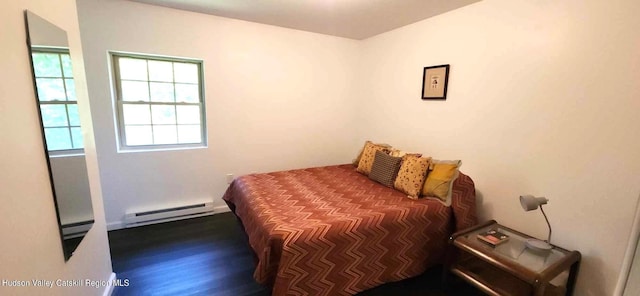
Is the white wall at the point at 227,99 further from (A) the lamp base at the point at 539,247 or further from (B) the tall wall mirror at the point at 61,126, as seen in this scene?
(A) the lamp base at the point at 539,247

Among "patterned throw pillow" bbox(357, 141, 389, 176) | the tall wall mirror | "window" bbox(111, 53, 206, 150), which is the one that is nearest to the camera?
the tall wall mirror

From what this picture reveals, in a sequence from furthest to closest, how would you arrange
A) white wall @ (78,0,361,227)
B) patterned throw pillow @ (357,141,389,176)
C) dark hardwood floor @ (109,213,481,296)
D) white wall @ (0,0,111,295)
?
patterned throw pillow @ (357,141,389,176) → white wall @ (78,0,361,227) → dark hardwood floor @ (109,213,481,296) → white wall @ (0,0,111,295)

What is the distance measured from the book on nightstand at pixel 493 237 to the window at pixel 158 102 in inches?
119

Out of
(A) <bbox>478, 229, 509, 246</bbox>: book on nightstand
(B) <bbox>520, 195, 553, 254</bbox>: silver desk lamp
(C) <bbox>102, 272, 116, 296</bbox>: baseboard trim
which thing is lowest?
(C) <bbox>102, 272, 116, 296</bbox>: baseboard trim

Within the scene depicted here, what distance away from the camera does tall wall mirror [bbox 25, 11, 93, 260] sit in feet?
3.65

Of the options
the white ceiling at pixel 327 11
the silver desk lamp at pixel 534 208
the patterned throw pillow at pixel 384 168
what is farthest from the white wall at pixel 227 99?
the silver desk lamp at pixel 534 208

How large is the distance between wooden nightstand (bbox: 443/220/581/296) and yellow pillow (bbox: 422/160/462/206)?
1.08ft

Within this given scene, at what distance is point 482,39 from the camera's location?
222 cm

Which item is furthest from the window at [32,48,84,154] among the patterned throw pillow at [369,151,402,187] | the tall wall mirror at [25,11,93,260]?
the patterned throw pillow at [369,151,402,187]

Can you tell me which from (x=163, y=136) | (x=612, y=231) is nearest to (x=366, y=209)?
(x=612, y=231)

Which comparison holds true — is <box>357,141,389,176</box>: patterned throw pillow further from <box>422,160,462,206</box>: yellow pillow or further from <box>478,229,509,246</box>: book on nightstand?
<box>478,229,509,246</box>: book on nightstand

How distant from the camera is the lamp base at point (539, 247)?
1704 millimetres

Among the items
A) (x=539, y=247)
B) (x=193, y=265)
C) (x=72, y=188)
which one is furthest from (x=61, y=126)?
(x=539, y=247)

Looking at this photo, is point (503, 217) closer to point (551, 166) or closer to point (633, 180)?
point (551, 166)
